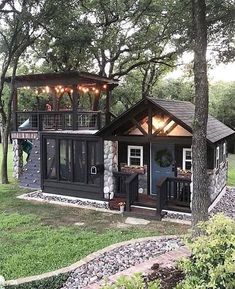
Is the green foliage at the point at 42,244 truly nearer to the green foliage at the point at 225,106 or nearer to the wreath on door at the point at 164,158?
the wreath on door at the point at 164,158

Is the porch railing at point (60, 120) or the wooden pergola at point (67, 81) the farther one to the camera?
the porch railing at point (60, 120)

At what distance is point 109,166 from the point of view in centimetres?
1170

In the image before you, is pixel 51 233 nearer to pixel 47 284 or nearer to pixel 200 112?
pixel 47 284

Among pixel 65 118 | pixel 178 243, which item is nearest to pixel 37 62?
pixel 65 118

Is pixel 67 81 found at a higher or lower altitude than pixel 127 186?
higher

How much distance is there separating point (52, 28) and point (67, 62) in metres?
5.18

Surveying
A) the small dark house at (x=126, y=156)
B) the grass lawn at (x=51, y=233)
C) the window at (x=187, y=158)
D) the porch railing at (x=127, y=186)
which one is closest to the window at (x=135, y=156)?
the small dark house at (x=126, y=156)

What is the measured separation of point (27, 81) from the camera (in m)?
14.5

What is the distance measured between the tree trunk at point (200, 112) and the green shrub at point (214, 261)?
2933 millimetres

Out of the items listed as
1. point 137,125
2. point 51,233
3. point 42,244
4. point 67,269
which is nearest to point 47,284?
point 67,269

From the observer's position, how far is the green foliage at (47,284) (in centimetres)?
559

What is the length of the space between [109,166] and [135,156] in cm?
108

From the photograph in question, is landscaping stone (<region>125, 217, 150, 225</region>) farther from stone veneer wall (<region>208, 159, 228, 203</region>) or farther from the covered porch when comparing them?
stone veneer wall (<region>208, 159, 228, 203</region>)

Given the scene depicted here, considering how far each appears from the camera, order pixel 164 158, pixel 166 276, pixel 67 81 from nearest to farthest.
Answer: pixel 166 276 < pixel 164 158 < pixel 67 81
